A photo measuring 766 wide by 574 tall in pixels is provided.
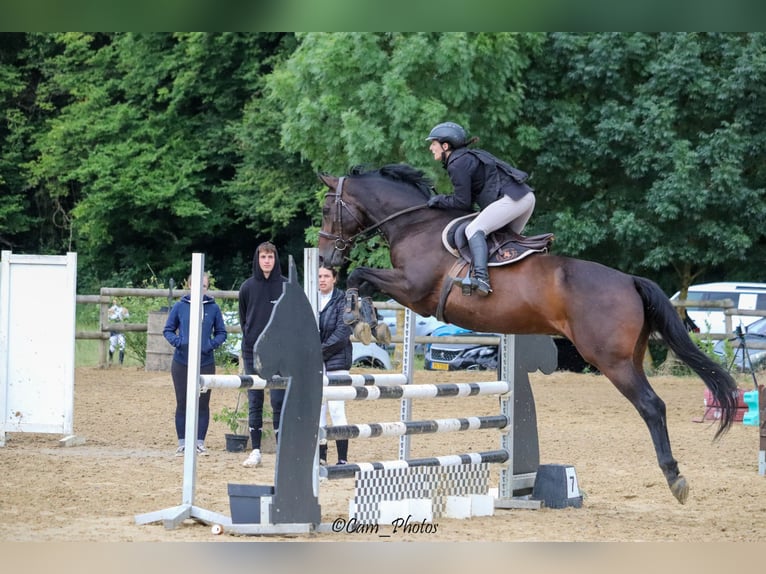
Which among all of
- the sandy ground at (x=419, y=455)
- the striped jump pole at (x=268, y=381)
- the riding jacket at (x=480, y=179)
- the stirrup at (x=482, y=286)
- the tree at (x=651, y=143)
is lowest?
the sandy ground at (x=419, y=455)

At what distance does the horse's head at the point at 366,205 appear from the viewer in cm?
666

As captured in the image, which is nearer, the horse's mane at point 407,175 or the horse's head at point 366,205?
the horse's head at point 366,205

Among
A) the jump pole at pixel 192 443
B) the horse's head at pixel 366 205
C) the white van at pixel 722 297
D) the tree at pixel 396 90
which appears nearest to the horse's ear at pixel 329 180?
the horse's head at pixel 366 205

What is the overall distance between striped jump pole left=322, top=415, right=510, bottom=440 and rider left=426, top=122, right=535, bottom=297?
0.78m

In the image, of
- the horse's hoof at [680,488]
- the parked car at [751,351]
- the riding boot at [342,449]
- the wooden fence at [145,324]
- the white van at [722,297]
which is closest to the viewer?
the horse's hoof at [680,488]

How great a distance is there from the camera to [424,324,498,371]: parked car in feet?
57.8

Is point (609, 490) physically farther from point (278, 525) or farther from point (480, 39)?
point (480, 39)

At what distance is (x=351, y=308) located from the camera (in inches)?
249

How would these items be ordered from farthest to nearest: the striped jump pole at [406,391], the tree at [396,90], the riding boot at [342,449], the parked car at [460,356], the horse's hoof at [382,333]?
the tree at [396,90] < the parked car at [460,356] < the riding boot at [342,449] < the horse's hoof at [382,333] < the striped jump pole at [406,391]

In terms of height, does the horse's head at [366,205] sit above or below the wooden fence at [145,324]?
above

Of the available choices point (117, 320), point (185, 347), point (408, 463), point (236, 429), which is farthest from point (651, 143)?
point (408, 463)

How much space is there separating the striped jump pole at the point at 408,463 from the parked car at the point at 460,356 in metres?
10.8

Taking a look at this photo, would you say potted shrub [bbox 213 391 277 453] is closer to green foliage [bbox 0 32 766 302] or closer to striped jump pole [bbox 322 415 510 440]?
striped jump pole [bbox 322 415 510 440]

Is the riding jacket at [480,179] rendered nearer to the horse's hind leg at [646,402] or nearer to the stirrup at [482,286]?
the stirrup at [482,286]
